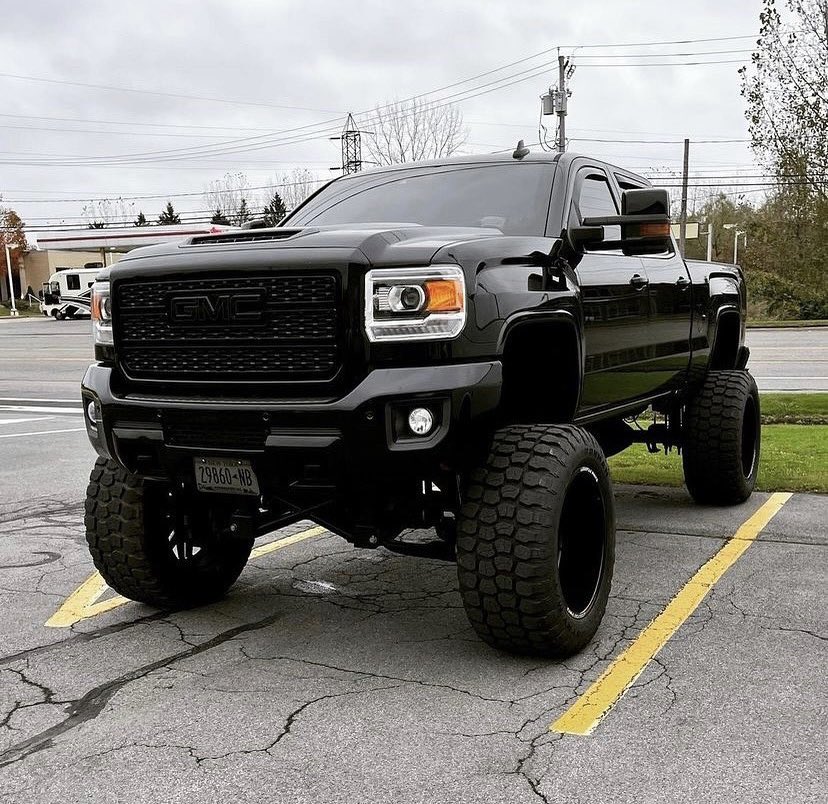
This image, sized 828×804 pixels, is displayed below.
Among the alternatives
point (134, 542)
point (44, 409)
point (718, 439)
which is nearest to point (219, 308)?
point (134, 542)

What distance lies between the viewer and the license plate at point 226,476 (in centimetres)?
416

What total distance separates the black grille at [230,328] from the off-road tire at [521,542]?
0.78 metres

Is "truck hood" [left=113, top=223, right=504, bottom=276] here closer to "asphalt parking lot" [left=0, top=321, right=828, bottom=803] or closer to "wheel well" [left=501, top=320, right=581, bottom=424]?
"wheel well" [left=501, top=320, right=581, bottom=424]

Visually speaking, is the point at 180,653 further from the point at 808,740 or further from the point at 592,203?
the point at 592,203

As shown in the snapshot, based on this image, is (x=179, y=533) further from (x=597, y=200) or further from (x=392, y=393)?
(x=597, y=200)

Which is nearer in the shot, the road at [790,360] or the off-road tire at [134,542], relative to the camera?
the off-road tire at [134,542]

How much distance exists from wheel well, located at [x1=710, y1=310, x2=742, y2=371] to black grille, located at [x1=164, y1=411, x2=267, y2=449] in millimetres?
4360

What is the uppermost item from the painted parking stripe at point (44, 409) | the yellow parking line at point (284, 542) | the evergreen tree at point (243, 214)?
the evergreen tree at point (243, 214)

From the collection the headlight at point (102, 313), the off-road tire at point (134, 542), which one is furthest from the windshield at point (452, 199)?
the off-road tire at point (134, 542)

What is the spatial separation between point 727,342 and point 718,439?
1119mm

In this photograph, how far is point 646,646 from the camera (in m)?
4.36

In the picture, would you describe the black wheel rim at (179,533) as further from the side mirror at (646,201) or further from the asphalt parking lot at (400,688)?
the side mirror at (646,201)

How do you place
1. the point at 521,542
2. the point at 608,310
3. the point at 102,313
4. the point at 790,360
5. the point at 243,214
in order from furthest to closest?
1. the point at 243,214
2. the point at 790,360
3. the point at 608,310
4. the point at 102,313
5. the point at 521,542

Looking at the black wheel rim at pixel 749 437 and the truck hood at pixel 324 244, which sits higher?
the truck hood at pixel 324 244
